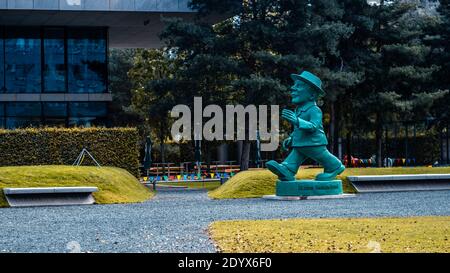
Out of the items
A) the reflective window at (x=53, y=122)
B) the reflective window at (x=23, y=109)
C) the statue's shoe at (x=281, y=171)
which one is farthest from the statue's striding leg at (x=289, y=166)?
the reflective window at (x=23, y=109)

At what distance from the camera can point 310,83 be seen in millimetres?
21406

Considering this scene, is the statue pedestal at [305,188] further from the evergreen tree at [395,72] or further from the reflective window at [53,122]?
the reflective window at [53,122]

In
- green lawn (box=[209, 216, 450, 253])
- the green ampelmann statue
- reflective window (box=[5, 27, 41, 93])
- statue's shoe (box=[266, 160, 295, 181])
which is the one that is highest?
reflective window (box=[5, 27, 41, 93])

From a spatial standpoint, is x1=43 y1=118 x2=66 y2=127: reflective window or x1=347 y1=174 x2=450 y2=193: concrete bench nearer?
x1=347 y1=174 x2=450 y2=193: concrete bench

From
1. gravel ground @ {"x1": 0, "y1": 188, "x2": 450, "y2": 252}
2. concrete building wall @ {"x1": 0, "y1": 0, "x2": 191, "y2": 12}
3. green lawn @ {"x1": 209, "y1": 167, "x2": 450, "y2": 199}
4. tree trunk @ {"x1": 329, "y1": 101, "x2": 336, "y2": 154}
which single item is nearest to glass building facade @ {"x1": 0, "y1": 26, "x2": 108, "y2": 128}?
concrete building wall @ {"x1": 0, "y1": 0, "x2": 191, "y2": 12}

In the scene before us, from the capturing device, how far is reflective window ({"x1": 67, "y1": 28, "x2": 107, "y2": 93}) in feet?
117

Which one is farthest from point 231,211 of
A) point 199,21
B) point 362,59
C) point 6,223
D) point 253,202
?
point 362,59

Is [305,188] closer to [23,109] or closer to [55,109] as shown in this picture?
[55,109]

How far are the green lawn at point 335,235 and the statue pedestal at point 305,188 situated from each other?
6.98 m

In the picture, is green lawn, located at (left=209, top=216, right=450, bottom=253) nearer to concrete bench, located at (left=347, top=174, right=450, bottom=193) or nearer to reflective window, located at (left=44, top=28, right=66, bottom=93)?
concrete bench, located at (left=347, top=174, right=450, bottom=193)

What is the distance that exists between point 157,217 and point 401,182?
1059 cm

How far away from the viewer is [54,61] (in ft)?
116

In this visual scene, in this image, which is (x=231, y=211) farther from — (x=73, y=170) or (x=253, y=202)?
(x=73, y=170)

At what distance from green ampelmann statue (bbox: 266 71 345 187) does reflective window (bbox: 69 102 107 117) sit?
1537 cm
